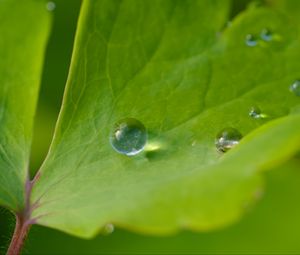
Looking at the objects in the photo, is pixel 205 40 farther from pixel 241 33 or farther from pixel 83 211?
pixel 83 211

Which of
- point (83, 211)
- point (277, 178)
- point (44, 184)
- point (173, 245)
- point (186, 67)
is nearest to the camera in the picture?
point (83, 211)

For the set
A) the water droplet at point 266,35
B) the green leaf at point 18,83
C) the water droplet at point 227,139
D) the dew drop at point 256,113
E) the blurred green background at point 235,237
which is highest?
the green leaf at point 18,83

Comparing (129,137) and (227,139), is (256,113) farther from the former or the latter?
(129,137)

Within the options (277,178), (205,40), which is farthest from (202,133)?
(277,178)

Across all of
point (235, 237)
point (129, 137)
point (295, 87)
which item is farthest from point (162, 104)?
point (235, 237)

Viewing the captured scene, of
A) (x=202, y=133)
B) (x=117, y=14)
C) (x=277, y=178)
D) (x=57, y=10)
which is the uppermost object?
(x=117, y=14)

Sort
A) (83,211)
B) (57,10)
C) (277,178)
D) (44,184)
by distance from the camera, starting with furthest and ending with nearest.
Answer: (57,10)
(277,178)
(44,184)
(83,211)

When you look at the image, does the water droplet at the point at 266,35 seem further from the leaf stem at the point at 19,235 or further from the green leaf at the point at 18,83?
the leaf stem at the point at 19,235

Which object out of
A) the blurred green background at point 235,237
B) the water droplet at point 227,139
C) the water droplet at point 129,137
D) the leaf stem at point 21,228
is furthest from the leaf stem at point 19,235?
the blurred green background at point 235,237
